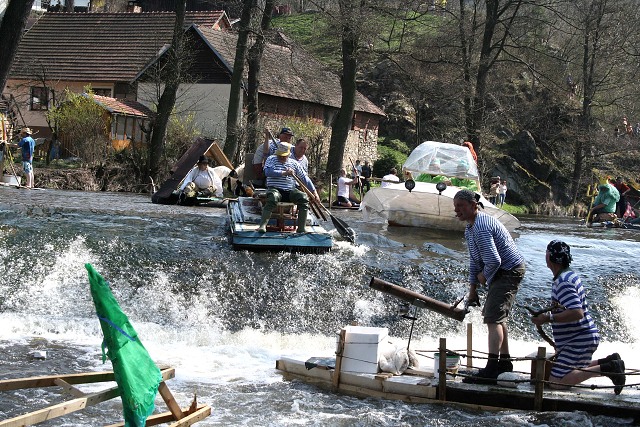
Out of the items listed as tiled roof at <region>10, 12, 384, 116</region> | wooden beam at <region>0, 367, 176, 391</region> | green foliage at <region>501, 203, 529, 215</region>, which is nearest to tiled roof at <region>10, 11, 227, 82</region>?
tiled roof at <region>10, 12, 384, 116</region>

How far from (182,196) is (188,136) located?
11.1 meters

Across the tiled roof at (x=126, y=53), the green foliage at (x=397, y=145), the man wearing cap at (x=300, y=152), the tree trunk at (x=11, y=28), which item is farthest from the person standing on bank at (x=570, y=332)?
the green foliage at (x=397, y=145)

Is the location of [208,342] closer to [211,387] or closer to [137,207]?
[211,387]

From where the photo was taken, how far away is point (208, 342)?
1252 centimetres

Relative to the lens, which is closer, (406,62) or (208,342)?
(208,342)

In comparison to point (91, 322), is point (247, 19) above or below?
above

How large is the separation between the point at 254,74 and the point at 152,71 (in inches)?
432

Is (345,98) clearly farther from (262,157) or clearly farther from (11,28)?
(11,28)

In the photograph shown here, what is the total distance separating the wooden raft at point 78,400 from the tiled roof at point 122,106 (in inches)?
1271

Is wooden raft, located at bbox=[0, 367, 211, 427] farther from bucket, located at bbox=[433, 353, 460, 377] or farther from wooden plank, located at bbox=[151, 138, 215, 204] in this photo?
wooden plank, located at bbox=[151, 138, 215, 204]

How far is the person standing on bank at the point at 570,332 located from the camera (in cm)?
916

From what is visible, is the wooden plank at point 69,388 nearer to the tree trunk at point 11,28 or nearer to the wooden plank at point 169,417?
the wooden plank at point 169,417

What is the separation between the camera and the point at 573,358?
942 centimetres

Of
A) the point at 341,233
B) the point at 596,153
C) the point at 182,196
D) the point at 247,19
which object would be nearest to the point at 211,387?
the point at 341,233
